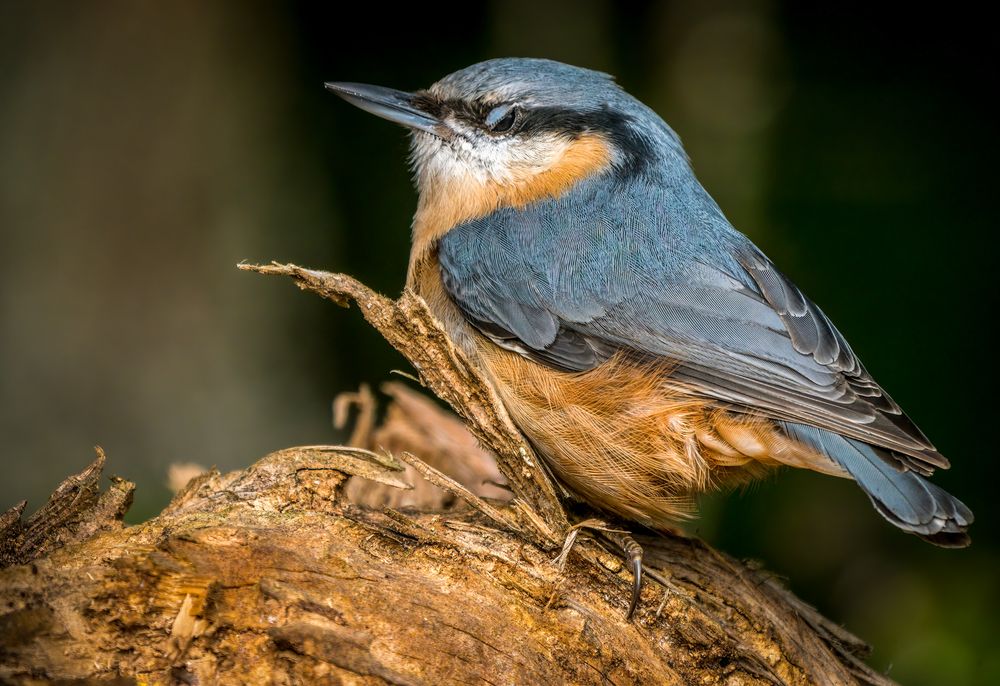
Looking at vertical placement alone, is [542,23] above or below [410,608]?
above

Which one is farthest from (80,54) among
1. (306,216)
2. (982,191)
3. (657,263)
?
(982,191)

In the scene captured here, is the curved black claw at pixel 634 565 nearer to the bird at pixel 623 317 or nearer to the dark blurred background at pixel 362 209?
the bird at pixel 623 317

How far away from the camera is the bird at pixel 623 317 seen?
8.82 ft

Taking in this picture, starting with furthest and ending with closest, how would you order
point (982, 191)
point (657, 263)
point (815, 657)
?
point (982, 191), point (657, 263), point (815, 657)

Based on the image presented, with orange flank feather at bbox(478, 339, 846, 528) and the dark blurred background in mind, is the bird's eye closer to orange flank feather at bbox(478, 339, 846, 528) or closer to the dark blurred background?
orange flank feather at bbox(478, 339, 846, 528)

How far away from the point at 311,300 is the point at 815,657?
439 centimetres

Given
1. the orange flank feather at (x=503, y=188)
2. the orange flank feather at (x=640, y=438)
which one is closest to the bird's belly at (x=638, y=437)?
the orange flank feather at (x=640, y=438)

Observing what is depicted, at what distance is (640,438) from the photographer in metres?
2.80

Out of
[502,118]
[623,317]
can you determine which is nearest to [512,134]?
[502,118]

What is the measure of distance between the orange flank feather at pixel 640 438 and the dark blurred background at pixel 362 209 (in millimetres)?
2234

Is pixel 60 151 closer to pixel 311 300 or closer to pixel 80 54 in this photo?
pixel 80 54

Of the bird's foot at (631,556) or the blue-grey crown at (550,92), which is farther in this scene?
the blue-grey crown at (550,92)

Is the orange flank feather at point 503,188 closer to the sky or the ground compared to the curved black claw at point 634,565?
closer to the sky

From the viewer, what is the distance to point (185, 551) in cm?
226
